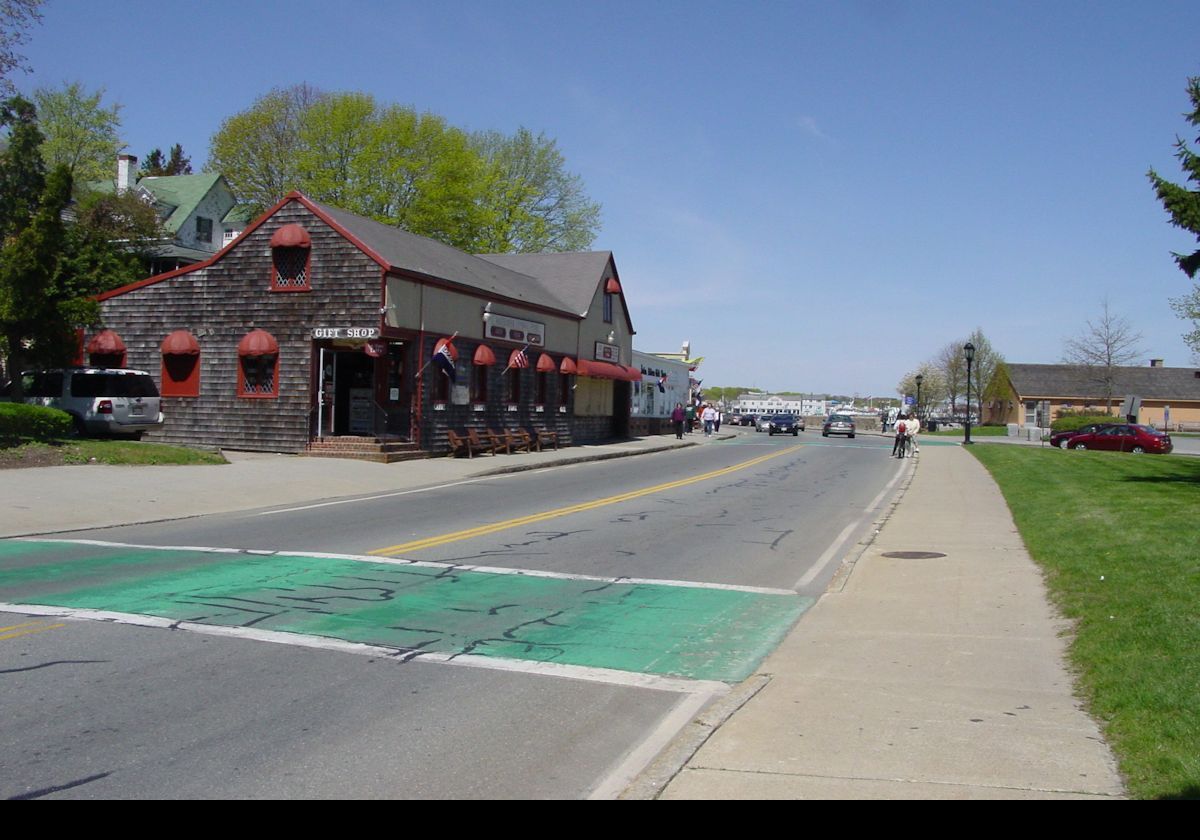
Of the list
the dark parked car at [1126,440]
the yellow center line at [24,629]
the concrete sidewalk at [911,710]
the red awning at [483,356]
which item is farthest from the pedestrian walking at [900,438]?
the yellow center line at [24,629]

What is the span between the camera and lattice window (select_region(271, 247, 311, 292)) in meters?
28.0

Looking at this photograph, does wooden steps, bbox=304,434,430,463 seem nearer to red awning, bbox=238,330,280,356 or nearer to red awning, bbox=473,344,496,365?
red awning, bbox=238,330,280,356

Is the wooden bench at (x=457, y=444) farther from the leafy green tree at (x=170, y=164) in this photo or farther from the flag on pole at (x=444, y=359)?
the leafy green tree at (x=170, y=164)

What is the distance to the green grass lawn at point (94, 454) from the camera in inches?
779

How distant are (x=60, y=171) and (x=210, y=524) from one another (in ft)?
39.9

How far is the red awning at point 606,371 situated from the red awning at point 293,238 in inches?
535

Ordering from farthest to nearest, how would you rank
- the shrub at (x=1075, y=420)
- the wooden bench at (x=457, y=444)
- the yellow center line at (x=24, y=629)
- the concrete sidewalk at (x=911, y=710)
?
the shrub at (x=1075, y=420), the wooden bench at (x=457, y=444), the yellow center line at (x=24, y=629), the concrete sidewalk at (x=911, y=710)

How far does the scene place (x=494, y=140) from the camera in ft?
221

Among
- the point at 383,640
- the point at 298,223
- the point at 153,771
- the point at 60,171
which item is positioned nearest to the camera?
the point at 153,771

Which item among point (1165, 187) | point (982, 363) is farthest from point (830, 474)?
point (982, 363)

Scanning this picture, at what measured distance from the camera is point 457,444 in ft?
97.3

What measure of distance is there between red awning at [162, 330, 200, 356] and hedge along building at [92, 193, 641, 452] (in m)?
0.04

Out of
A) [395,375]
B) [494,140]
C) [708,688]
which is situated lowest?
[708,688]
